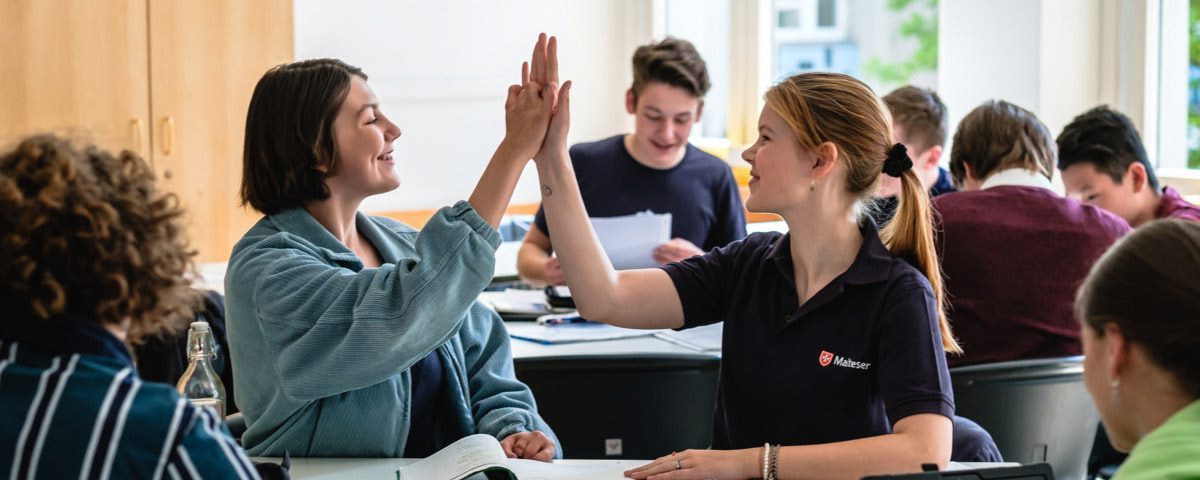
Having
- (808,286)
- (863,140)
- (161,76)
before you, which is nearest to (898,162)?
(863,140)

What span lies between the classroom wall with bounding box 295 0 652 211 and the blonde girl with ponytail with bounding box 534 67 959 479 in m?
3.56

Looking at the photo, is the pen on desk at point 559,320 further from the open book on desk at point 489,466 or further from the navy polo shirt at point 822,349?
the open book on desk at point 489,466

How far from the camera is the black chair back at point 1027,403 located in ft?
7.69

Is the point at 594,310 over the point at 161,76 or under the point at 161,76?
under

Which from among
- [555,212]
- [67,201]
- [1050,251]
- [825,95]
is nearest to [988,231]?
[1050,251]

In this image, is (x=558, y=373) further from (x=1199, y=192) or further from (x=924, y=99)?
(x=1199, y=192)

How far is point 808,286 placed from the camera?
6.64 feet

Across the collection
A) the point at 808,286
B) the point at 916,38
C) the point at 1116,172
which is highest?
the point at 916,38

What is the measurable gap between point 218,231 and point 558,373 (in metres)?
2.73

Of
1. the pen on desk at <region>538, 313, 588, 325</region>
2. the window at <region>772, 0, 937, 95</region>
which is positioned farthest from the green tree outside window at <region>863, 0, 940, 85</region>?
the pen on desk at <region>538, 313, 588, 325</region>

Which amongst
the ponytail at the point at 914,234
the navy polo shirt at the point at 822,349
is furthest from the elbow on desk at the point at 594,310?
the ponytail at the point at 914,234

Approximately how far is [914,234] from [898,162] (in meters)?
0.12

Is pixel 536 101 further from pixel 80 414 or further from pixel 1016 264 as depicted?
pixel 1016 264

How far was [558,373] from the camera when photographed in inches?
105
